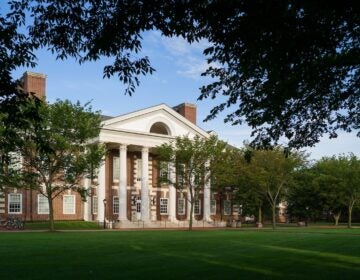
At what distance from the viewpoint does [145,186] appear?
60156 mm

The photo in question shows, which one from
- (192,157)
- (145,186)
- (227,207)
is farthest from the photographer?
(227,207)

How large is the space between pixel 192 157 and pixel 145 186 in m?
10.6

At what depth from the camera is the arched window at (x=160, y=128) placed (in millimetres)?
63531

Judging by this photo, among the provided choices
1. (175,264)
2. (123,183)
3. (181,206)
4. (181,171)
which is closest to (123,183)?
(123,183)

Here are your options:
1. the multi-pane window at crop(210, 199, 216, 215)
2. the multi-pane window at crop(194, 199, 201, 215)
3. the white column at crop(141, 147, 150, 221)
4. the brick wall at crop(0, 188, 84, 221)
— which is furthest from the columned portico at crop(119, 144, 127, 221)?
the multi-pane window at crop(210, 199, 216, 215)

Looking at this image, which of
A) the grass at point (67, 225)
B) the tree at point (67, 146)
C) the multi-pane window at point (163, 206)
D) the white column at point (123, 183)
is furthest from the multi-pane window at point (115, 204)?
the tree at point (67, 146)

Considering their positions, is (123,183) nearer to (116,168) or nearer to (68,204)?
(116,168)

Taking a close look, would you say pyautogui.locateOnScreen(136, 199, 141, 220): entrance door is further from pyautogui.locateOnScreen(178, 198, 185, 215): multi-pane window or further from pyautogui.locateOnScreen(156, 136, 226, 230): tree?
pyautogui.locateOnScreen(156, 136, 226, 230): tree

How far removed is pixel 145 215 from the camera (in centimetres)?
5947

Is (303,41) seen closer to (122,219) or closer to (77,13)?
(77,13)

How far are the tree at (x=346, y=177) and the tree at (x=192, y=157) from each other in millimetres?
22060

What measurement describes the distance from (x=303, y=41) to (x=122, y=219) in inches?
1959

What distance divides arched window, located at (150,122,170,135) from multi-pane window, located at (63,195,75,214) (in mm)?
13068

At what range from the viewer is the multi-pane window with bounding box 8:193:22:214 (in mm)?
54094
